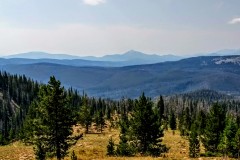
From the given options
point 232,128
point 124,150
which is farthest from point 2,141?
point 232,128

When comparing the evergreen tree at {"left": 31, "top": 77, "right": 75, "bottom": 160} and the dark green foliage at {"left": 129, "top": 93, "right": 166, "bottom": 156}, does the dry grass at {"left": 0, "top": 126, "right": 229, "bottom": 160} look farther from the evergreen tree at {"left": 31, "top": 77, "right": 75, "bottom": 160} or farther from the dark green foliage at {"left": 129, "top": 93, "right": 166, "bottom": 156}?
the evergreen tree at {"left": 31, "top": 77, "right": 75, "bottom": 160}

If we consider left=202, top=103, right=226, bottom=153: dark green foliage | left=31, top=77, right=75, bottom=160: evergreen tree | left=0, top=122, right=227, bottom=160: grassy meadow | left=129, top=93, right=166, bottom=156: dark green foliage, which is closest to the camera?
left=31, top=77, right=75, bottom=160: evergreen tree

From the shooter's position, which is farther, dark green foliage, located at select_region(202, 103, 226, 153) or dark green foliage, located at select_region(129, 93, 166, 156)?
dark green foliage, located at select_region(202, 103, 226, 153)

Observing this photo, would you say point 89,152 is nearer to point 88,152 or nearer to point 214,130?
point 88,152

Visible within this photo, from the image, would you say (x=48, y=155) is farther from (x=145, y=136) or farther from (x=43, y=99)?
(x=145, y=136)

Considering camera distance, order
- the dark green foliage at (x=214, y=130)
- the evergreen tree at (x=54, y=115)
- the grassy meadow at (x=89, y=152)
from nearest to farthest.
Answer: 1. the evergreen tree at (x=54, y=115)
2. the grassy meadow at (x=89, y=152)
3. the dark green foliage at (x=214, y=130)

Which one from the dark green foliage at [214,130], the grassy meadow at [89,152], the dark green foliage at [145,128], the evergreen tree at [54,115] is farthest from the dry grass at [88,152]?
the dark green foliage at [214,130]

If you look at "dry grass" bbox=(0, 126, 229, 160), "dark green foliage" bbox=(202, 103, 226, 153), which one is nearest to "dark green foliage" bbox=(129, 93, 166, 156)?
"dry grass" bbox=(0, 126, 229, 160)

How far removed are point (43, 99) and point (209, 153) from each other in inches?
1211

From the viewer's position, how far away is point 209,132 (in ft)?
204

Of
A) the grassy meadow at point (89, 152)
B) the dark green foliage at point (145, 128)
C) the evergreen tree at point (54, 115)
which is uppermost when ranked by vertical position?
the evergreen tree at point (54, 115)

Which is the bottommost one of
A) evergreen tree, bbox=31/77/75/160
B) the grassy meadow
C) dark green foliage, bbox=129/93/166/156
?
the grassy meadow

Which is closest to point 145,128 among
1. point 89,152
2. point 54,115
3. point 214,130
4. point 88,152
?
point 88,152

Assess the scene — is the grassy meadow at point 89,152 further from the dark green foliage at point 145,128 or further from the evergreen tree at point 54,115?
the evergreen tree at point 54,115
